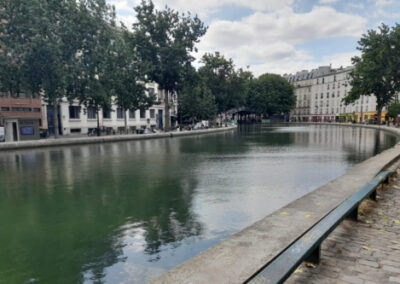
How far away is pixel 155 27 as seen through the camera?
119 feet

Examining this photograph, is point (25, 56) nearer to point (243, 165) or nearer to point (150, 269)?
point (243, 165)

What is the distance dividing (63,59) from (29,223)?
2392 cm

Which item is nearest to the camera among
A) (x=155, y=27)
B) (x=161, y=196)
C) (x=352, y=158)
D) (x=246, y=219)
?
(x=246, y=219)

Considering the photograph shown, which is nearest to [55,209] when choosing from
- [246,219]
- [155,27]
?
[246,219]

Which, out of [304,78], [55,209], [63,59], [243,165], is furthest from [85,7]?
[304,78]

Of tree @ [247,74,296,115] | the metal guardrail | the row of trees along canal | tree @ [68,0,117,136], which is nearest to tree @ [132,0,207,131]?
the row of trees along canal

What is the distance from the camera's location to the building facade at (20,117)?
35219mm

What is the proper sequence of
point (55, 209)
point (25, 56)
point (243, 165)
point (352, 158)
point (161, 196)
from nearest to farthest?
point (55, 209), point (161, 196), point (243, 165), point (352, 158), point (25, 56)

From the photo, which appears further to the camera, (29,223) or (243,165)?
(243,165)

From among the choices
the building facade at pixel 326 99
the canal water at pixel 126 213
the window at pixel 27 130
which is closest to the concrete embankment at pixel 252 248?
the canal water at pixel 126 213

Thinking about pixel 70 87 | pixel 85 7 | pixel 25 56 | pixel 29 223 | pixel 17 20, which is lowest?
pixel 29 223

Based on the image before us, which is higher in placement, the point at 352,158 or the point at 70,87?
the point at 70,87

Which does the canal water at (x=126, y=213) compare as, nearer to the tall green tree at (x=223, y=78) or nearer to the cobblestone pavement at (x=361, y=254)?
the cobblestone pavement at (x=361, y=254)

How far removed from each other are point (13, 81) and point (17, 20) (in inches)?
193
